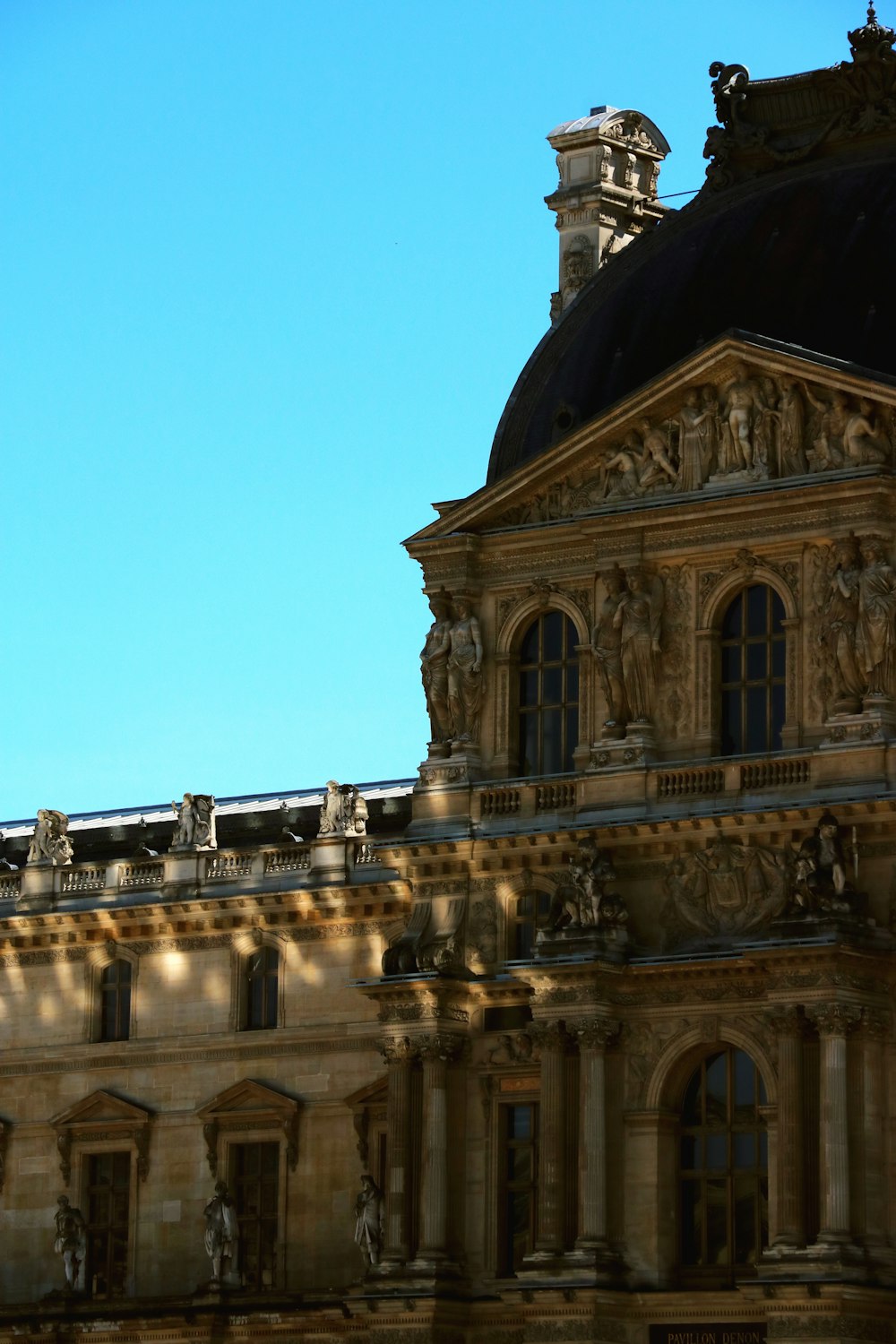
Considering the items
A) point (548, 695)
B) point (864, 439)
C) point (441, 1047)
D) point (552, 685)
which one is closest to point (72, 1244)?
point (441, 1047)

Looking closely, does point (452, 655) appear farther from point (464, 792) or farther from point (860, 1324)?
point (860, 1324)

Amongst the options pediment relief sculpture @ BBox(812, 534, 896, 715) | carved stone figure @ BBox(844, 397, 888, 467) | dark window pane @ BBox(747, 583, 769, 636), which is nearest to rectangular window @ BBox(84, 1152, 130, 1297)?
dark window pane @ BBox(747, 583, 769, 636)

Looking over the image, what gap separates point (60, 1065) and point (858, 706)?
2250cm

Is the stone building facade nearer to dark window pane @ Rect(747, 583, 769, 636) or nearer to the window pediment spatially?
dark window pane @ Rect(747, 583, 769, 636)

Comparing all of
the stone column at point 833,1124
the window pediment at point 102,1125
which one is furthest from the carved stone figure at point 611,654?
the window pediment at point 102,1125

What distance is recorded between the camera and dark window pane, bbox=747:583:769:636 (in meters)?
75.1

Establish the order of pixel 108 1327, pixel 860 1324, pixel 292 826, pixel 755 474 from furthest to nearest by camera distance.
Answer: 1. pixel 292 826
2. pixel 108 1327
3. pixel 755 474
4. pixel 860 1324

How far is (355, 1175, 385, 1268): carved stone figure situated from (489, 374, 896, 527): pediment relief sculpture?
44.8 ft

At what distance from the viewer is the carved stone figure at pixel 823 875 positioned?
71562 mm

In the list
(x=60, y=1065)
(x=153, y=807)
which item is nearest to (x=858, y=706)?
(x=60, y=1065)

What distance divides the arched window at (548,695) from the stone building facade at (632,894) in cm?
8

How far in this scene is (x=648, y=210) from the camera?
8644 centimetres

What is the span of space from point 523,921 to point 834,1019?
7.94 m

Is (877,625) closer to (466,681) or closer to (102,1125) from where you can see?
(466,681)
